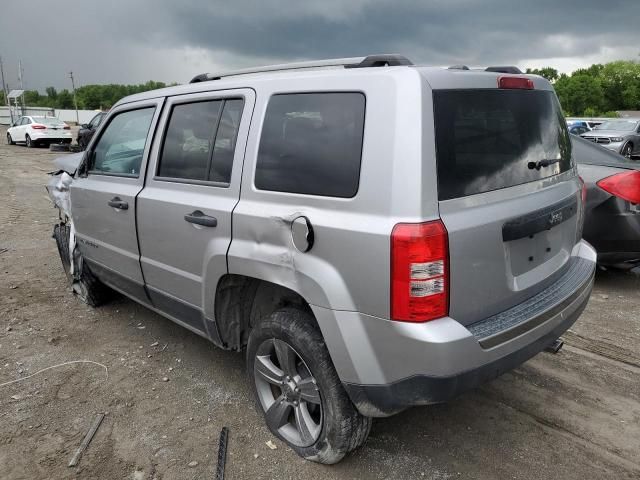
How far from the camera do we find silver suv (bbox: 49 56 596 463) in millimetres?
2068

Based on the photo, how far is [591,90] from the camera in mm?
80062

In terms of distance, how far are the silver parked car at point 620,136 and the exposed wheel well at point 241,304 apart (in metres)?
15.8

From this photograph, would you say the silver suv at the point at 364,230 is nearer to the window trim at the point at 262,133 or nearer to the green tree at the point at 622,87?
the window trim at the point at 262,133

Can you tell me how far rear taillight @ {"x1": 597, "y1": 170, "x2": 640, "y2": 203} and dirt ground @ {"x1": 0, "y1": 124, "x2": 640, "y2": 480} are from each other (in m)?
1.07

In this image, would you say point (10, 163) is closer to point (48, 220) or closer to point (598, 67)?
point (48, 220)

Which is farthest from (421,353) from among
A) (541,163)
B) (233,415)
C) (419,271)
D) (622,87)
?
(622,87)

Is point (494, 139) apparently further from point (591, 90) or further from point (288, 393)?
point (591, 90)

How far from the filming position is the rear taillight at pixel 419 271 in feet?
6.57

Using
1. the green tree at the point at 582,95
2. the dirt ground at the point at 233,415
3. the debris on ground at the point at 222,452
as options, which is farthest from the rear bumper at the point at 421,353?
the green tree at the point at 582,95

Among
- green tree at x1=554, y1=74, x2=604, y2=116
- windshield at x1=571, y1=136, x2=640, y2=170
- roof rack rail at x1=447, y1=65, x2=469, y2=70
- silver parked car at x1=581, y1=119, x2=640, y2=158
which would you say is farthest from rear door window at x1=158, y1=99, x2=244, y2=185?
green tree at x1=554, y1=74, x2=604, y2=116

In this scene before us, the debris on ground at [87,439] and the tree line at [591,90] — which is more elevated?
the tree line at [591,90]

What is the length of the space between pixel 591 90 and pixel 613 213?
88.0 m

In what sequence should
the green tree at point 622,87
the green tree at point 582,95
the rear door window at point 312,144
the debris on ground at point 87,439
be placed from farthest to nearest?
the green tree at point 622,87
the green tree at point 582,95
the debris on ground at point 87,439
the rear door window at point 312,144

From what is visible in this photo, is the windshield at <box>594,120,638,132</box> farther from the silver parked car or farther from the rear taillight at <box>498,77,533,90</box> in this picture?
the rear taillight at <box>498,77,533,90</box>
